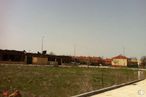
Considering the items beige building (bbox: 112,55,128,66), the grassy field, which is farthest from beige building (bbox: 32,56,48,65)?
the grassy field

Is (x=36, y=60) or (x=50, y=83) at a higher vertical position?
(x=36, y=60)

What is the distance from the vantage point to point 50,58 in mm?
96500

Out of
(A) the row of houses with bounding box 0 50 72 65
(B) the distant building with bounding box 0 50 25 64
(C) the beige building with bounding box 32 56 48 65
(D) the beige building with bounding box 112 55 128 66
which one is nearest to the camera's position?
(B) the distant building with bounding box 0 50 25 64

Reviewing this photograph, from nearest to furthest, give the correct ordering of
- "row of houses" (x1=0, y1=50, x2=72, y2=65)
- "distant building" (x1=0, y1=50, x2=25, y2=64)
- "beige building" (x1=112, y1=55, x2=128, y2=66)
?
"distant building" (x1=0, y1=50, x2=25, y2=64) → "row of houses" (x1=0, y1=50, x2=72, y2=65) → "beige building" (x1=112, y1=55, x2=128, y2=66)

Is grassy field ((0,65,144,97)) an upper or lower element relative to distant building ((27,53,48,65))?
lower

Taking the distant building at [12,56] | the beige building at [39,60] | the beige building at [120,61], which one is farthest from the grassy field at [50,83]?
the beige building at [120,61]

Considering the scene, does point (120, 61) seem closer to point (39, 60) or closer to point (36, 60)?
point (39, 60)

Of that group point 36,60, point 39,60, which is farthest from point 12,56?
point 39,60

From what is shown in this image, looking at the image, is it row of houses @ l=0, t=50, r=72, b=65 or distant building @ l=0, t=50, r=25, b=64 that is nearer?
distant building @ l=0, t=50, r=25, b=64

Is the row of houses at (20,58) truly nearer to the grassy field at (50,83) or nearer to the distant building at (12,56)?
the distant building at (12,56)

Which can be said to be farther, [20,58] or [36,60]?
[36,60]

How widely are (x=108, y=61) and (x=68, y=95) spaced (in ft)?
391

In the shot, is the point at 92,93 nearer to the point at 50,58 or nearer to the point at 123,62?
the point at 50,58

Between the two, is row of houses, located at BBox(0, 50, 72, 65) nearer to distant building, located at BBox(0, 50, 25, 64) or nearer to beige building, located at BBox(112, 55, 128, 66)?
distant building, located at BBox(0, 50, 25, 64)
